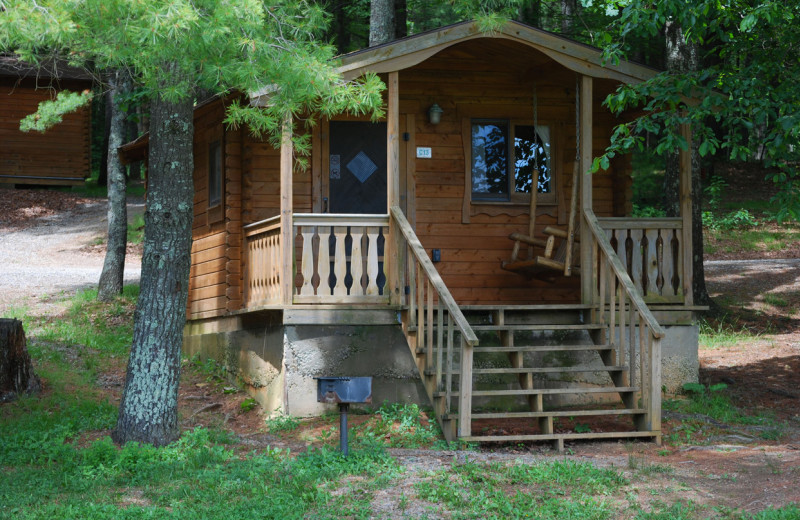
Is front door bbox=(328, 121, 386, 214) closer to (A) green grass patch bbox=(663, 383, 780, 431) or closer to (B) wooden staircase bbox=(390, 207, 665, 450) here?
(B) wooden staircase bbox=(390, 207, 665, 450)

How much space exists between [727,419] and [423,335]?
128 inches

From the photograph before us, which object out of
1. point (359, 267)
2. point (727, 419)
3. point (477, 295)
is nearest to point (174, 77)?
point (359, 267)

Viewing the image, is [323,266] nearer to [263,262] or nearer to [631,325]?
[263,262]

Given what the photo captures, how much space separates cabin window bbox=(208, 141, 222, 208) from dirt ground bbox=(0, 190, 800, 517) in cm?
240

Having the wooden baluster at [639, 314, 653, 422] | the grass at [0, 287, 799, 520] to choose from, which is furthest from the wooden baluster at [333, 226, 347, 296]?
the wooden baluster at [639, 314, 653, 422]

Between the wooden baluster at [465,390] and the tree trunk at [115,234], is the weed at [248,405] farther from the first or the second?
the tree trunk at [115,234]

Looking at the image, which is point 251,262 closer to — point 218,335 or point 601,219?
point 218,335

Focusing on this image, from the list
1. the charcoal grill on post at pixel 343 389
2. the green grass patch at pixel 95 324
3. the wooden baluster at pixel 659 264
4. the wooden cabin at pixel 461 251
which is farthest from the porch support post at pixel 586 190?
the green grass patch at pixel 95 324

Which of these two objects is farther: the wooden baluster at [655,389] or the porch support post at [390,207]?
the porch support post at [390,207]

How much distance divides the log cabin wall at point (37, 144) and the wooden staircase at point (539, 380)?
2145 cm

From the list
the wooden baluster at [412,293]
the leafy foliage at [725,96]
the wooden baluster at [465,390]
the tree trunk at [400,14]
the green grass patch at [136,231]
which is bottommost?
the wooden baluster at [465,390]

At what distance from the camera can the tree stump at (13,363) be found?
9.57m

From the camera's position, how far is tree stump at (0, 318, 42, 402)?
31.4 feet

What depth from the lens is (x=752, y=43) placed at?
1020 centimetres
